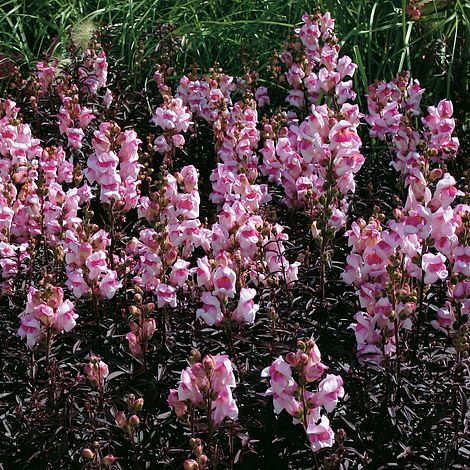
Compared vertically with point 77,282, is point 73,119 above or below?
below

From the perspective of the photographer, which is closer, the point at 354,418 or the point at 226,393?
the point at 226,393

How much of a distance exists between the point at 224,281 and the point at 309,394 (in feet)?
1.95

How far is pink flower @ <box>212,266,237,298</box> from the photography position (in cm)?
325

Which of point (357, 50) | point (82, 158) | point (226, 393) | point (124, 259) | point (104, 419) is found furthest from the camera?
point (357, 50)

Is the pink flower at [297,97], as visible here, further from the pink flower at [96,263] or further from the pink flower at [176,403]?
the pink flower at [176,403]

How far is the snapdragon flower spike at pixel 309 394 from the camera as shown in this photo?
9.03 ft

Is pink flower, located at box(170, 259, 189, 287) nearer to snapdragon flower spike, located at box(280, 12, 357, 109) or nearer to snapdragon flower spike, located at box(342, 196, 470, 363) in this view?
snapdragon flower spike, located at box(342, 196, 470, 363)

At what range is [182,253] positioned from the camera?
3828mm

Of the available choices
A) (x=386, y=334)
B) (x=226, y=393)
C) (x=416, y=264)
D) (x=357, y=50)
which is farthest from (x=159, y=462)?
(x=357, y=50)

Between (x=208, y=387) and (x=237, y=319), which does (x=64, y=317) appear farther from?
(x=208, y=387)

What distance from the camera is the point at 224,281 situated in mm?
3260

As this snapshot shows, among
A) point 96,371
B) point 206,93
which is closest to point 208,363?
point 96,371

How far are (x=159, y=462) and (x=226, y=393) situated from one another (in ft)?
2.00

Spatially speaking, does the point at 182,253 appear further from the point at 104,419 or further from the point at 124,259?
the point at 104,419
